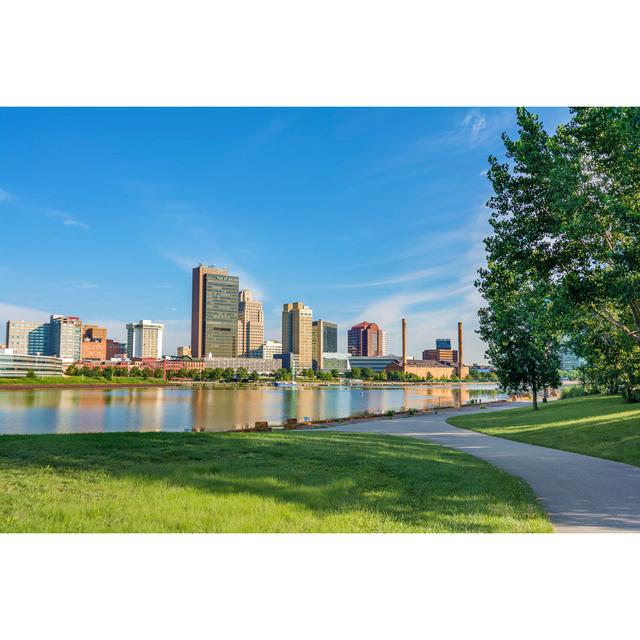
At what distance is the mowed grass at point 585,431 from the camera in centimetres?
1363

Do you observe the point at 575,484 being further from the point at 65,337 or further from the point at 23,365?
the point at 65,337

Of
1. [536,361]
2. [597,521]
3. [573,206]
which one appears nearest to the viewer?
[597,521]

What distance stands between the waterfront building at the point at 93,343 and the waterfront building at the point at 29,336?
60.7ft

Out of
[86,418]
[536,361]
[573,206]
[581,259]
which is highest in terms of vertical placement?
[573,206]

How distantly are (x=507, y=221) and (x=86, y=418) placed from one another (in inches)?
1287

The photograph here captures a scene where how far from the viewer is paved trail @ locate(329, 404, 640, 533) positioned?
6855 mm

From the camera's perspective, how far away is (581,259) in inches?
566

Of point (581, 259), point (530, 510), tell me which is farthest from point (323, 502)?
point (581, 259)

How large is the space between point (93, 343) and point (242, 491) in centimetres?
19474

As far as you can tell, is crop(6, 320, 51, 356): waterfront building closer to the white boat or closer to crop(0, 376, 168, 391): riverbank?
crop(0, 376, 168, 391): riverbank

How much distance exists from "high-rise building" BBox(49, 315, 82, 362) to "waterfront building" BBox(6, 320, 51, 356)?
162cm

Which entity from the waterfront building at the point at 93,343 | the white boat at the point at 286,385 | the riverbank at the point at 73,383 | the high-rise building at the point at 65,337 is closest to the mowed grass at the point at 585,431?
the riverbank at the point at 73,383

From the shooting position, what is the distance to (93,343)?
18475 centimetres
